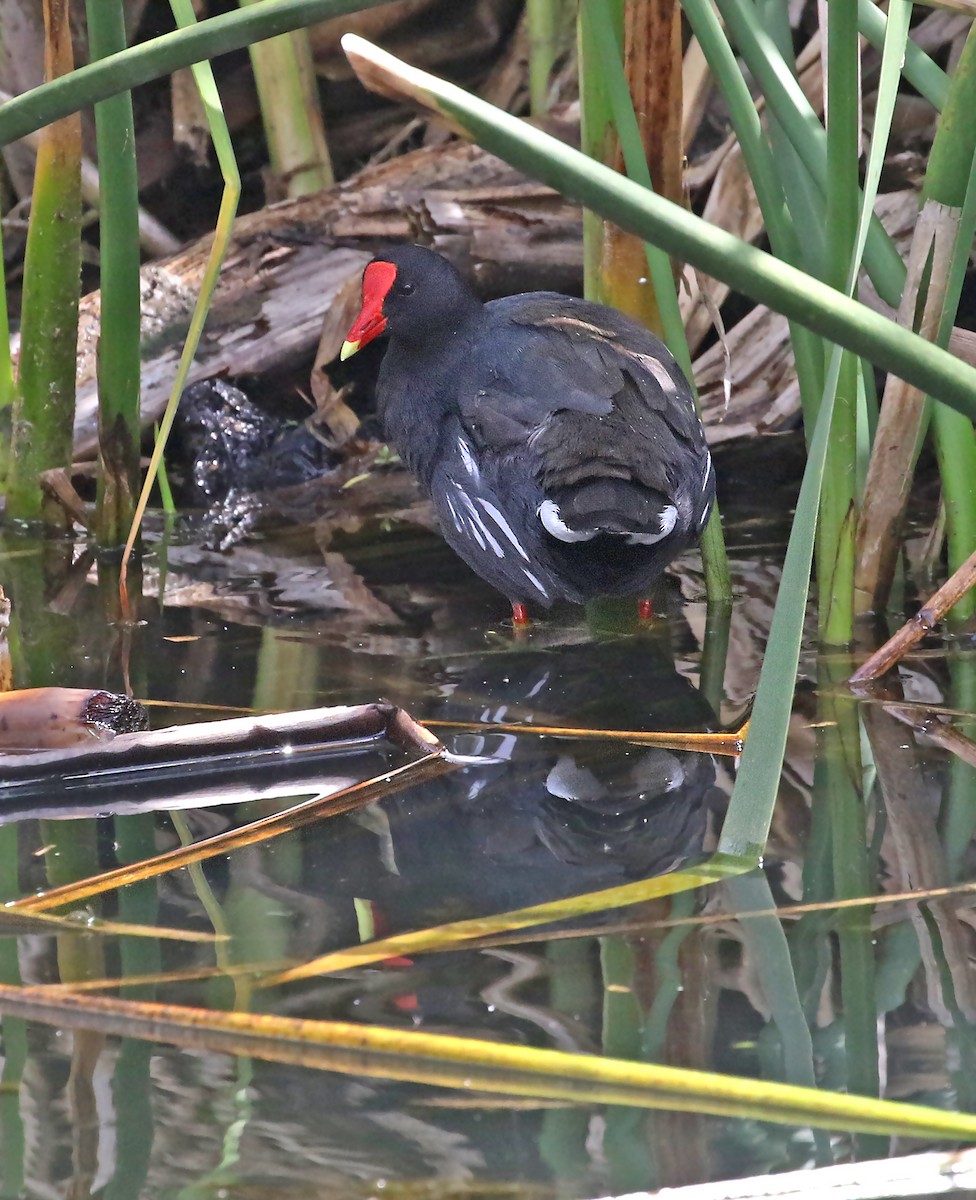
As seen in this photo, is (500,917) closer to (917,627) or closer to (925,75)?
(917,627)

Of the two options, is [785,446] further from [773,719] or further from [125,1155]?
[125,1155]

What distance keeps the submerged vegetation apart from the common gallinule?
0.13 metres

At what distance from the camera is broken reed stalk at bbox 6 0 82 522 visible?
2.64 meters

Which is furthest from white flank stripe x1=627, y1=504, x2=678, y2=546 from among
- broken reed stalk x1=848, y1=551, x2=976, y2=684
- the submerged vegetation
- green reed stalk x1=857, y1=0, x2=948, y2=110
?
green reed stalk x1=857, y1=0, x2=948, y2=110

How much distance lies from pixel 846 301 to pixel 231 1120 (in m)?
0.72

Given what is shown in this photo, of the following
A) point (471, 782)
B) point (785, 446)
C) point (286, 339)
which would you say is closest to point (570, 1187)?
point (471, 782)

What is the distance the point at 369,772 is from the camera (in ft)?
5.59

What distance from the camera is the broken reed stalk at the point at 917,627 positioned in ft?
6.38

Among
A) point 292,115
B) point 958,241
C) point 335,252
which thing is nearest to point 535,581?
point 958,241

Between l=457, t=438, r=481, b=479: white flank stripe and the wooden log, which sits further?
the wooden log

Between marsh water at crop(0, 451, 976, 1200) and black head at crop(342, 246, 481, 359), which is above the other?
black head at crop(342, 246, 481, 359)

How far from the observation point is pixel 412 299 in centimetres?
272

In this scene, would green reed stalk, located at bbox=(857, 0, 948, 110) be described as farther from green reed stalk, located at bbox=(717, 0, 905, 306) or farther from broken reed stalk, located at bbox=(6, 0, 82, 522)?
broken reed stalk, located at bbox=(6, 0, 82, 522)

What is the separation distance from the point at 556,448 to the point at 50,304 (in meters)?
1.24
